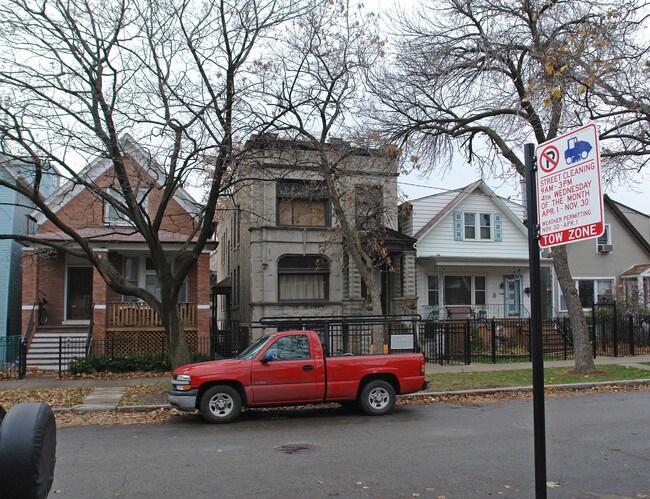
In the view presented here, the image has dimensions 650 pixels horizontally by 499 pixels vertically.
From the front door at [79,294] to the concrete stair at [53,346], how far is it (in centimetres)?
146

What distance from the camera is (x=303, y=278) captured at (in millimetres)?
23938

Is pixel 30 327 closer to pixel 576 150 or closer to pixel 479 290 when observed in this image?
pixel 479 290

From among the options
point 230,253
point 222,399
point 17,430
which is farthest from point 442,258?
point 17,430

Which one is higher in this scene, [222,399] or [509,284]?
[509,284]

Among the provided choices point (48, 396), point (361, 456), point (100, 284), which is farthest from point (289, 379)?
point (100, 284)

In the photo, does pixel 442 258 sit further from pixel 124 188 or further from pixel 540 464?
pixel 540 464

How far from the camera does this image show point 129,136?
14.6 m

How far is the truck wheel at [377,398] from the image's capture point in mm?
11117

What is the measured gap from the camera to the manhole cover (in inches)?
326

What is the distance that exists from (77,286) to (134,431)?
545 inches

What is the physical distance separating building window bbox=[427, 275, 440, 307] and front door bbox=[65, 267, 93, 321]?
14.4 m

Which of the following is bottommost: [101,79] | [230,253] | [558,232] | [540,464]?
[540,464]

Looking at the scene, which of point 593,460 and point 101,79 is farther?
point 101,79

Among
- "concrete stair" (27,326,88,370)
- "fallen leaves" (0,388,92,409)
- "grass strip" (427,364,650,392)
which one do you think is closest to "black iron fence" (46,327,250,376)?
"concrete stair" (27,326,88,370)
